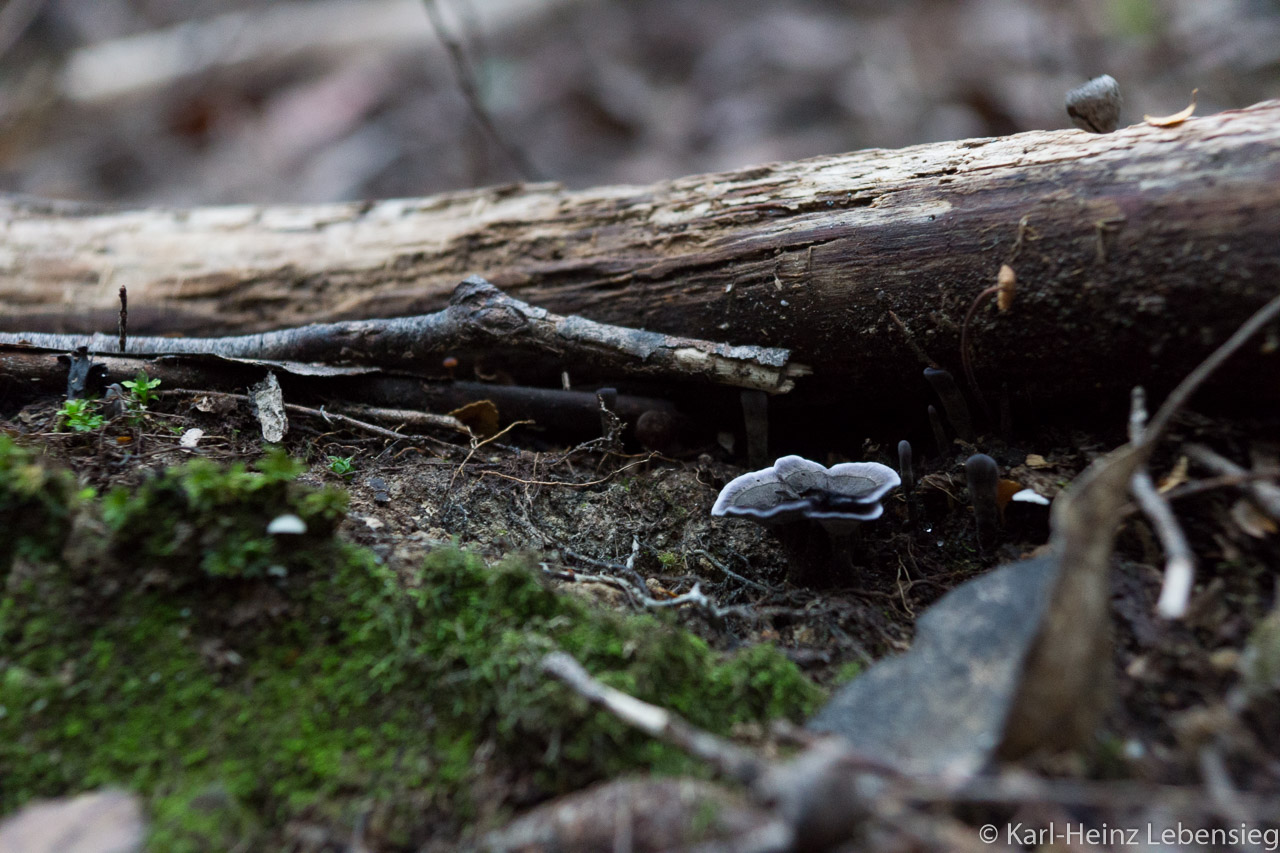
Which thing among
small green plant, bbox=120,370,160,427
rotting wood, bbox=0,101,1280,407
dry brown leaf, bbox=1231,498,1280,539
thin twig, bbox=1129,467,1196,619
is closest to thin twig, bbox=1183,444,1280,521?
dry brown leaf, bbox=1231,498,1280,539

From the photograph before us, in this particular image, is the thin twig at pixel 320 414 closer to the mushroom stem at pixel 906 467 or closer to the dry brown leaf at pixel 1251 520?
the mushroom stem at pixel 906 467

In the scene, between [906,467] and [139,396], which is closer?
[906,467]

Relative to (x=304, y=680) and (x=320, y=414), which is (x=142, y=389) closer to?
(x=320, y=414)

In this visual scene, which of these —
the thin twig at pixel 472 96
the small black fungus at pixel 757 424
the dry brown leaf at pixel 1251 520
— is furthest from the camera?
the thin twig at pixel 472 96

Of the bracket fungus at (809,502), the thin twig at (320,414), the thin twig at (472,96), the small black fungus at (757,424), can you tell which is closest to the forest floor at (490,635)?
the bracket fungus at (809,502)

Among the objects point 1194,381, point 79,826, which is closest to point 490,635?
point 79,826

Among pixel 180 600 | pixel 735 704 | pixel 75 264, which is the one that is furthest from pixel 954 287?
pixel 75 264
